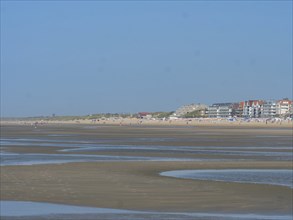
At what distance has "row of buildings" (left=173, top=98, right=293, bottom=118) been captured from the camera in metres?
163

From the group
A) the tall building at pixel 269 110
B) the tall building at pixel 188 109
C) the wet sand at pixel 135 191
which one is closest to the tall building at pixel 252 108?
the tall building at pixel 269 110

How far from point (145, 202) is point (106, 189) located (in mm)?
2306

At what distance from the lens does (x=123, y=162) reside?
24.0 metres

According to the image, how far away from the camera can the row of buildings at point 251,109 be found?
536 ft

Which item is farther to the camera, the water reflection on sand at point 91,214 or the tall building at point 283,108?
the tall building at point 283,108

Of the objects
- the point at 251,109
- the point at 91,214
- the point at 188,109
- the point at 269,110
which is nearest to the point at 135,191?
the point at 91,214

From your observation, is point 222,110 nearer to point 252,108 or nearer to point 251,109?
point 251,109

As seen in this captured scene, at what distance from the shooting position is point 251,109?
169625mm

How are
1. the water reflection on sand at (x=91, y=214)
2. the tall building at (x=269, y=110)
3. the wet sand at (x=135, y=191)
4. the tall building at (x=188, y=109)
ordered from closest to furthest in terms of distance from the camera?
1. the water reflection on sand at (x=91, y=214)
2. the wet sand at (x=135, y=191)
3. the tall building at (x=269, y=110)
4. the tall building at (x=188, y=109)

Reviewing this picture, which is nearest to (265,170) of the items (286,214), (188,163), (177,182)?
(188,163)

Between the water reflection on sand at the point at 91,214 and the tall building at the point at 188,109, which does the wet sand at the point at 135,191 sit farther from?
the tall building at the point at 188,109

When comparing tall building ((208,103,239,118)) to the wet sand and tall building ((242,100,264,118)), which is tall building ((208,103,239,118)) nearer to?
tall building ((242,100,264,118))

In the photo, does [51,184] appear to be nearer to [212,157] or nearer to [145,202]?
[145,202]

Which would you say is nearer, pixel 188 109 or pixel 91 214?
pixel 91 214
